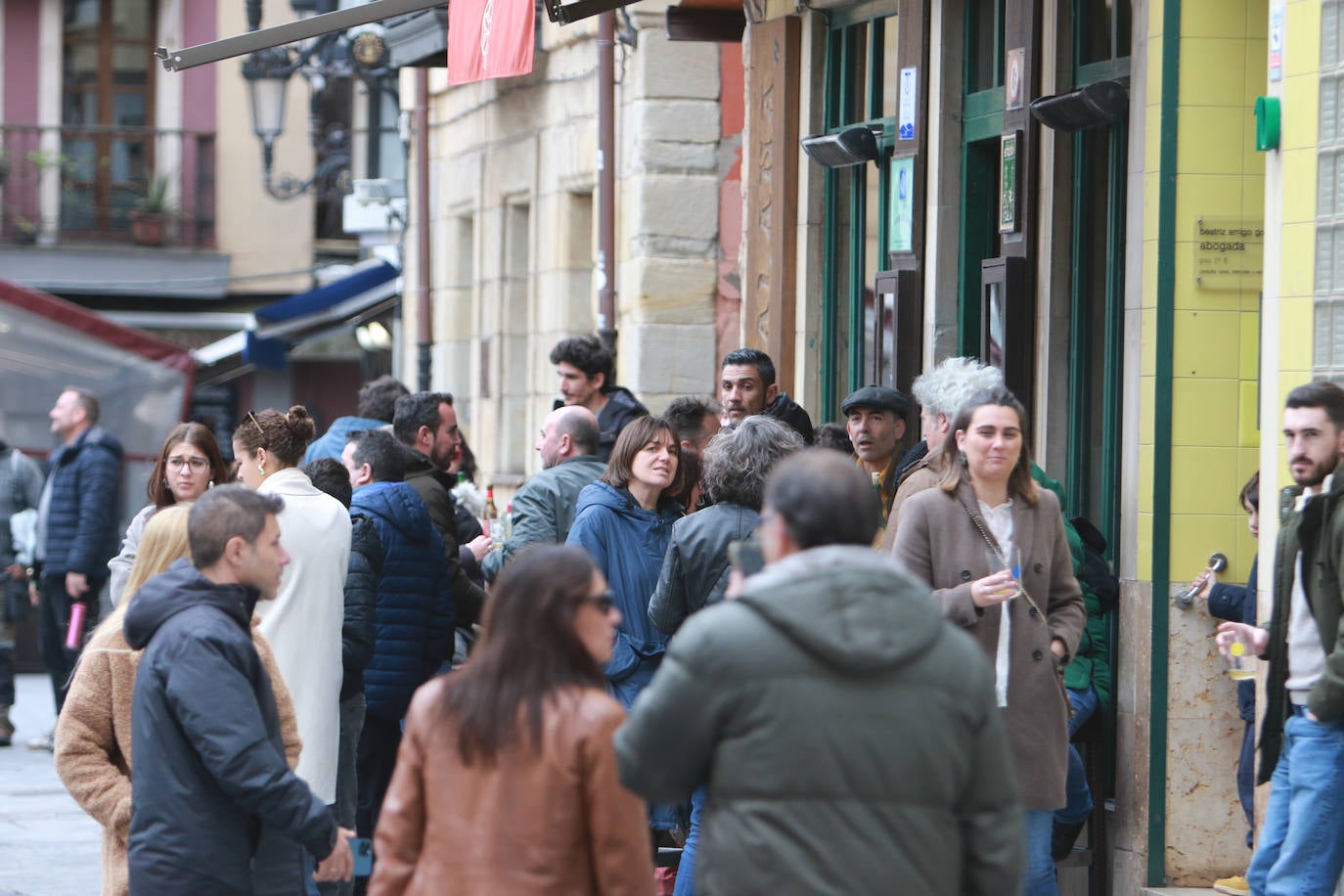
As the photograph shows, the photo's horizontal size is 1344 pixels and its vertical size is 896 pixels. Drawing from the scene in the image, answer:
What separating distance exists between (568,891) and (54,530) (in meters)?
9.14

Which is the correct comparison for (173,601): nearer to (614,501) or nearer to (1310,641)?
(614,501)

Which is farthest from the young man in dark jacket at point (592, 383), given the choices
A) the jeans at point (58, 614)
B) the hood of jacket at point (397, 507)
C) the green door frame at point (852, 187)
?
the jeans at point (58, 614)

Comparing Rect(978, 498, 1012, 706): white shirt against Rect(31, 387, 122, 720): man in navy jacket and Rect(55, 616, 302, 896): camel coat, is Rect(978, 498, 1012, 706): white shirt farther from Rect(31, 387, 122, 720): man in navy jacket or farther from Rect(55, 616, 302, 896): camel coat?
Rect(31, 387, 122, 720): man in navy jacket

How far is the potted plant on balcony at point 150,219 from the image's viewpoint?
28.3 meters

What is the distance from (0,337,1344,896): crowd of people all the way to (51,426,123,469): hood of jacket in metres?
4.20

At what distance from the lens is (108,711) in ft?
17.6

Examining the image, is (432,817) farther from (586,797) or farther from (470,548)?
(470,548)

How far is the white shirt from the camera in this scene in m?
6.04

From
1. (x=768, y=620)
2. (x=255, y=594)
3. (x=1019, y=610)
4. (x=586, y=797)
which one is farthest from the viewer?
(x=1019, y=610)

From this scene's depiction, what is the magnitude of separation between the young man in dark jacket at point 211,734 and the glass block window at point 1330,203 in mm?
3151

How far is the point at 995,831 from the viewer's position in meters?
3.80

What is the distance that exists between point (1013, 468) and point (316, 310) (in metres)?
17.0

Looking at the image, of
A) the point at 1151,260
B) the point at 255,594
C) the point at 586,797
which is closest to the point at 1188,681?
the point at 1151,260

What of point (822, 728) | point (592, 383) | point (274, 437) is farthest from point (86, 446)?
point (822, 728)
